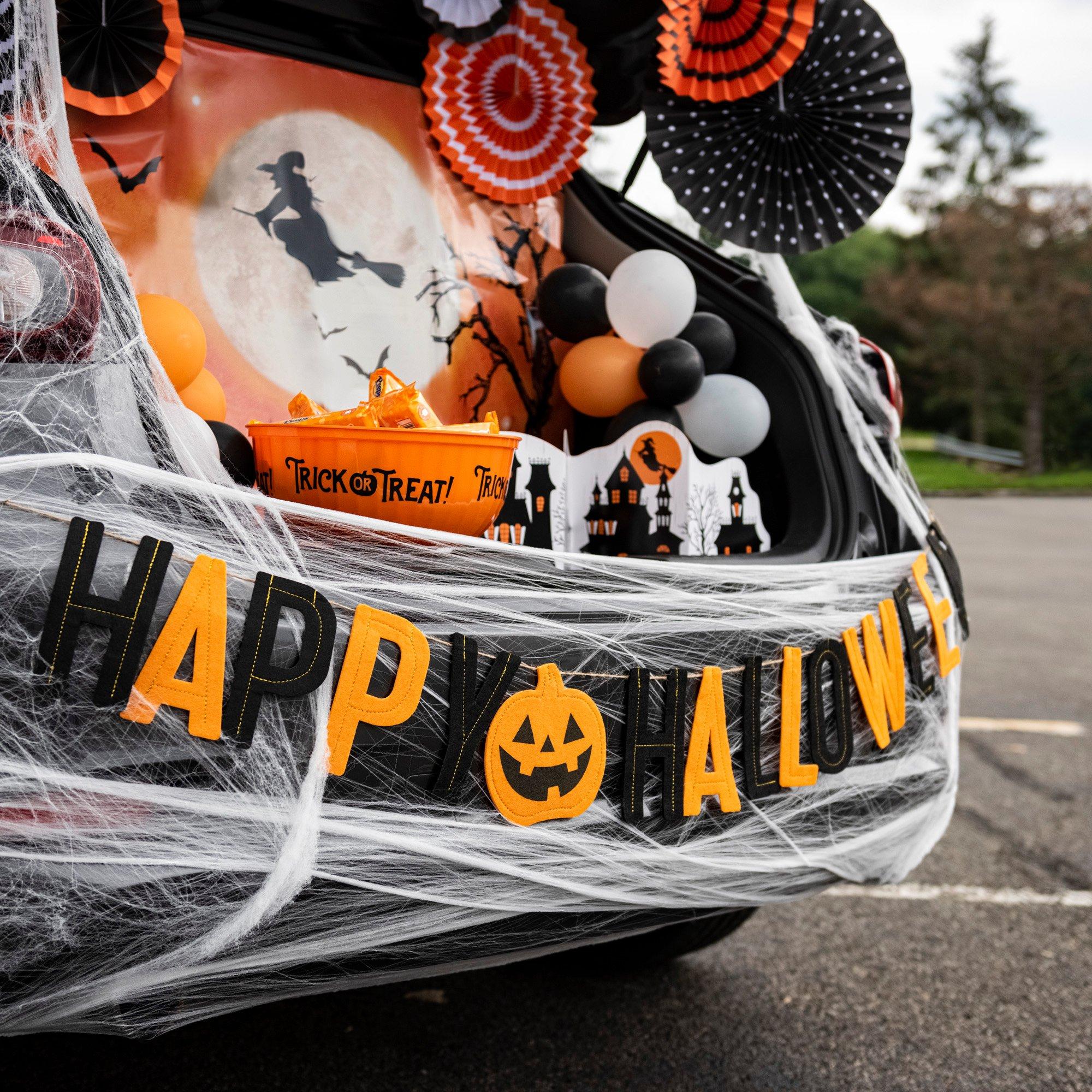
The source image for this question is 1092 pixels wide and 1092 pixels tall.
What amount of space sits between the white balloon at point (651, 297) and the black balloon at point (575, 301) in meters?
0.04

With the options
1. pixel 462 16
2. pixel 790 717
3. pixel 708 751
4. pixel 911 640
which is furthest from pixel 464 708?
pixel 462 16

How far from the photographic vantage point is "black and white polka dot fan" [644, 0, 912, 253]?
2014 millimetres

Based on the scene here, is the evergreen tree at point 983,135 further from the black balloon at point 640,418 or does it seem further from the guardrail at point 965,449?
the black balloon at point 640,418

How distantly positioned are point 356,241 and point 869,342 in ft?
3.20

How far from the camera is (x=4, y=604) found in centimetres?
90

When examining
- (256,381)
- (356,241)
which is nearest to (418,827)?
(256,381)

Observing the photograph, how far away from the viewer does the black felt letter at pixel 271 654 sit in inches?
38.4

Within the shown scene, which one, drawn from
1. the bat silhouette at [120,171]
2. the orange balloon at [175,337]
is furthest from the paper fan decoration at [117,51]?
the orange balloon at [175,337]

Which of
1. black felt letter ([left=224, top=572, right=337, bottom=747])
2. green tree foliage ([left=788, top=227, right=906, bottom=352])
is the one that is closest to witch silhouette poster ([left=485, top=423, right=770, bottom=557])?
black felt letter ([left=224, top=572, right=337, bottom=747])

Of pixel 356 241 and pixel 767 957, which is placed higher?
pixel 356 241

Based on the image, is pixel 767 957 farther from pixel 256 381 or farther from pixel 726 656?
pixel 256 381

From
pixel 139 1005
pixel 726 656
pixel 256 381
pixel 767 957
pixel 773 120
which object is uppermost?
pixel 773 120

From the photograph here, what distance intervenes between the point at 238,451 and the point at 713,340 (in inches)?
38.5

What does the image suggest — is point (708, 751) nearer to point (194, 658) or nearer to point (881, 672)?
point (881, 672)
